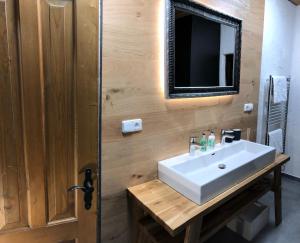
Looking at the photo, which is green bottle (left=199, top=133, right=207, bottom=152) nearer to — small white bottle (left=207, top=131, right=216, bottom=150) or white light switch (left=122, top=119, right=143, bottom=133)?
small white bottle (left=207, top=131, right=216, bottom=150)

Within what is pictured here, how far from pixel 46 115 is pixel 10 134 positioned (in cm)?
16

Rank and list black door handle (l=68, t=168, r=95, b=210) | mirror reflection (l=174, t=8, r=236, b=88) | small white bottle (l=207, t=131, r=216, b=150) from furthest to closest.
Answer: small white bottle (l=207, t=131, r=216, b=150) < mirror reflection (l=174, t=8, r=236, b=88) < black door handle (l=68, t=168, r=95, b=210)

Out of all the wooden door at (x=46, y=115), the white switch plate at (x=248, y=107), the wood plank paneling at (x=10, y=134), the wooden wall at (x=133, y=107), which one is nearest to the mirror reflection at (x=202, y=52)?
the wooden wall at (x=133, y=107)

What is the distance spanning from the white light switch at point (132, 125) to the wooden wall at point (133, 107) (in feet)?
0.10

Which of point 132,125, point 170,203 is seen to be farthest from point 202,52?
point 170,203

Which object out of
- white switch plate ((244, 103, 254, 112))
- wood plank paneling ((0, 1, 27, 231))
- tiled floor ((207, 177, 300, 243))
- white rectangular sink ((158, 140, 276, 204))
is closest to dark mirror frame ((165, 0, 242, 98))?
white switch plate ((244, 103, 254, 112))

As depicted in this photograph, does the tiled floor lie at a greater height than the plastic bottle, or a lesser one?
lesser

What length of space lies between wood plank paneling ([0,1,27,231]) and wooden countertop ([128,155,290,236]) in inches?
25.8

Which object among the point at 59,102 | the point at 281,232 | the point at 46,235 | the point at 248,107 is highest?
the point at 59,102

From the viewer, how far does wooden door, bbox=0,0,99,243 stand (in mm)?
943

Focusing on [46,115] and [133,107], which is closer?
[46,115]

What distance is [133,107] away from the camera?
1.49m

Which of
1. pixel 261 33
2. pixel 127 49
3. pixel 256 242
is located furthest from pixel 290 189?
pixel 127 49

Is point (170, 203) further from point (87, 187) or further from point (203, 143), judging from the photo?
A: point (203, 143)
